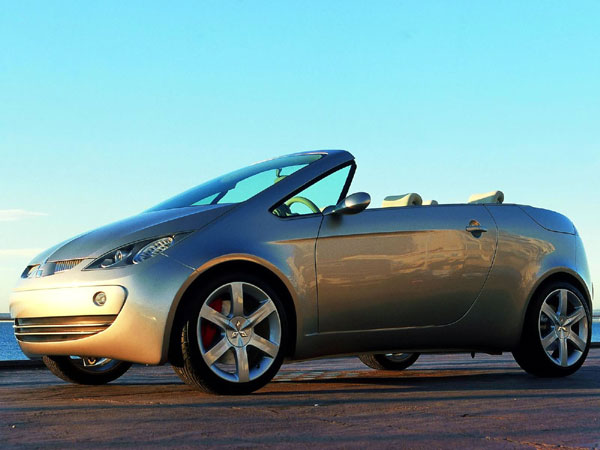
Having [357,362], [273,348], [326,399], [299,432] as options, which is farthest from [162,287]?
[357,362]

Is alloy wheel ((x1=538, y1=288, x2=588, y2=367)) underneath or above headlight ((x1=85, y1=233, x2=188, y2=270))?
underneath

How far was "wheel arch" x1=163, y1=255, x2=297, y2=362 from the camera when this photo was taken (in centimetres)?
522

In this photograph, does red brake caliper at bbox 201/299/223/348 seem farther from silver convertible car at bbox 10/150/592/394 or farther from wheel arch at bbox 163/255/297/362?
wheel arch at bbox 163/255/297/362

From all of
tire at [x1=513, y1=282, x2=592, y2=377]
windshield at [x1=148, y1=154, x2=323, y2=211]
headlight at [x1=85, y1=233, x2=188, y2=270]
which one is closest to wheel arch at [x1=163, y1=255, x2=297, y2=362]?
headlight at [x1=85, y1=233, x2=188, y2=270]

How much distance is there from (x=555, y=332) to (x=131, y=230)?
3428 mm

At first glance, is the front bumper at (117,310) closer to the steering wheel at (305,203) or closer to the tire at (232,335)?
the tire at (232,335)

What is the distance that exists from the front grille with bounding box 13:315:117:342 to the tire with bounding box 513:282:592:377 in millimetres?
3260

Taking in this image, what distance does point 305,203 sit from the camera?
19.6ft

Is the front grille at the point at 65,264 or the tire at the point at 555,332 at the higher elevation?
the front grille at the point at 65,264

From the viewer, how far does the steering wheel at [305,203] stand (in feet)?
19.4

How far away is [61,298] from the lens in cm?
542

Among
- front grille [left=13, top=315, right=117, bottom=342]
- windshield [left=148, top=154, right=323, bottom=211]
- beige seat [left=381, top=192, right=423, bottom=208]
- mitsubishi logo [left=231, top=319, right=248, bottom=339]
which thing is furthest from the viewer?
beige seat [left=381, top=192, right=423, bottom=208]

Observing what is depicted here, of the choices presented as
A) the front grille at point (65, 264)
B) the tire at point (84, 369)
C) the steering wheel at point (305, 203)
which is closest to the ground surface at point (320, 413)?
the tire at point (84, 369)

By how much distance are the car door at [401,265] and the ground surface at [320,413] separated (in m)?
0.49
